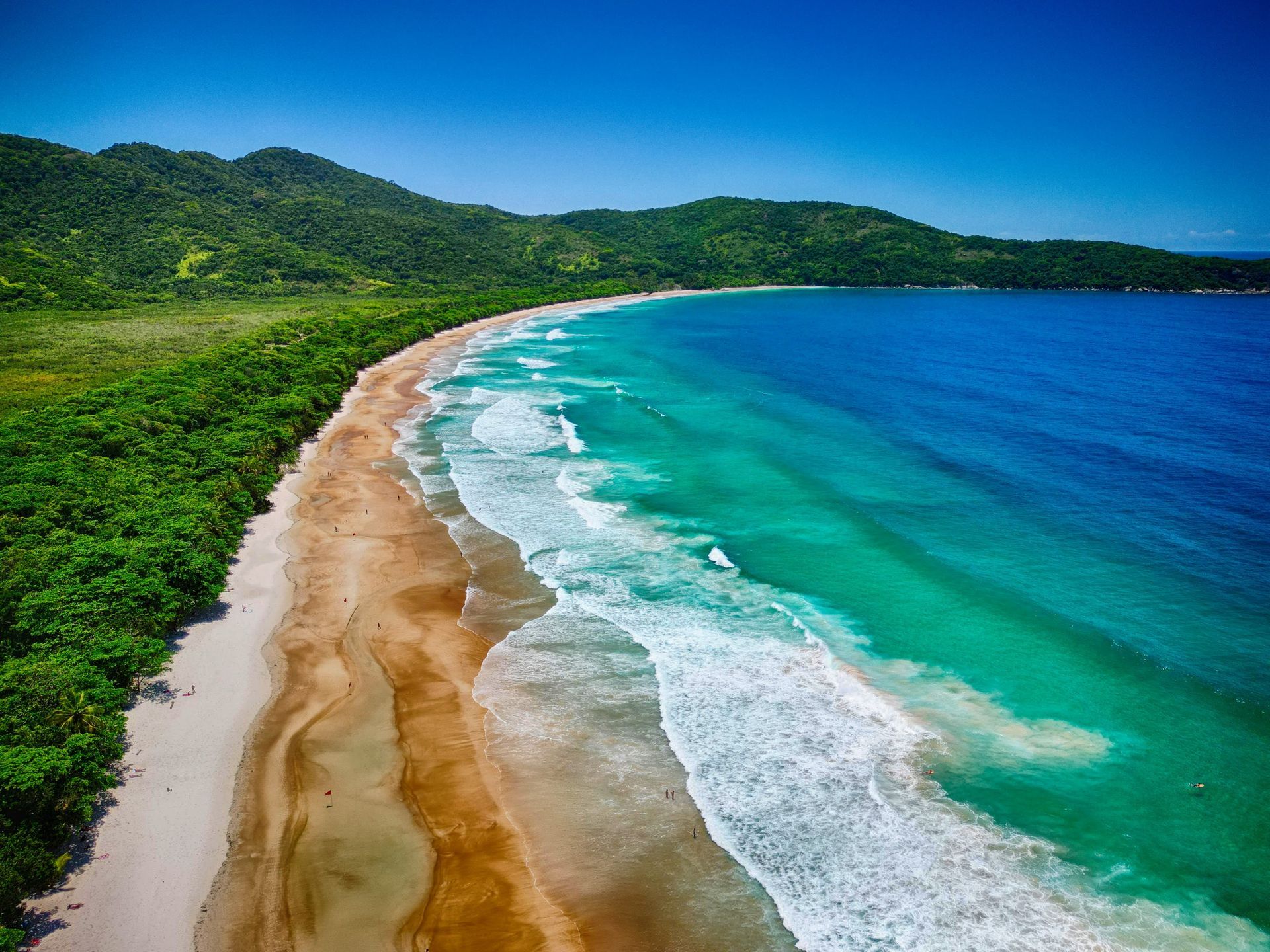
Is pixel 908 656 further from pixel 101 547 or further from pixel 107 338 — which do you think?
pixel 107 338

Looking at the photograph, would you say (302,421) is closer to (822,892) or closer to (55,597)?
(55,597)

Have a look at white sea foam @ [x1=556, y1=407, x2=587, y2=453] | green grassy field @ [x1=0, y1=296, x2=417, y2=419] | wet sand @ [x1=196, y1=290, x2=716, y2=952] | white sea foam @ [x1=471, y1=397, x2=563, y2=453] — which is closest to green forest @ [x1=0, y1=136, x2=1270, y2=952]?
green grassy field @ [x1=0, y1=296, x2=417, y2=419]

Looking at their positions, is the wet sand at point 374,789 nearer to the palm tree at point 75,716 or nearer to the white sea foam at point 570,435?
the palm tree at point 75,716

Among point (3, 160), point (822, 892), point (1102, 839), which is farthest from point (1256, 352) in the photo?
point (3, 160)

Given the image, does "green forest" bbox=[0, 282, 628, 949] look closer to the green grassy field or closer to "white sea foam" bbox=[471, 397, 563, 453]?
the green grassy field

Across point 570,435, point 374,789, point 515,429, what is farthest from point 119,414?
point 374,789
